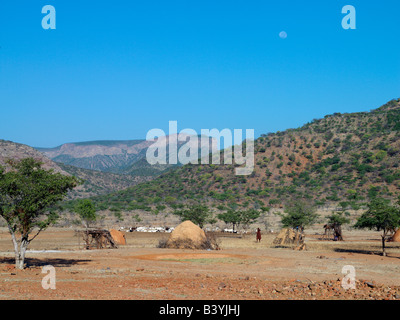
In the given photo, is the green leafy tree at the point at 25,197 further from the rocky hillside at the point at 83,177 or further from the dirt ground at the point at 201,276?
the rocky hillside at the point at 83,177

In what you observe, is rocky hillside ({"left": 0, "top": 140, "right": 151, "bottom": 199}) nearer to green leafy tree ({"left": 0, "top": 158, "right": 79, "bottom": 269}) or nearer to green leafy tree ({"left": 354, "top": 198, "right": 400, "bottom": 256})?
green leafy tree ({"left": 0, "top": 158, "right": 79, "bottom": 269})

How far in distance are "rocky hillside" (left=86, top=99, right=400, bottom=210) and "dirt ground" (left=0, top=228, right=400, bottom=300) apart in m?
42.9

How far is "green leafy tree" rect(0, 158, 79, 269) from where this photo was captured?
19.8 metres

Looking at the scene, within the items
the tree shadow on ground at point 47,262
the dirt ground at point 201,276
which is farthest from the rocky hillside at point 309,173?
the tree shadow on ground at point 47,262

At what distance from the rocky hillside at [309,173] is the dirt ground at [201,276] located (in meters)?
42.9

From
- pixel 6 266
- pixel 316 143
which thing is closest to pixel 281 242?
pixel 6 266

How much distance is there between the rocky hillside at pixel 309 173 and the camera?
7656 centimetres

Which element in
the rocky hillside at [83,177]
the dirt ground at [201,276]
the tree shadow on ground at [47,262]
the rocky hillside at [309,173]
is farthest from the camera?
the rocky hillside at [83,177]

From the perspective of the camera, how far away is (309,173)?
85.9 m

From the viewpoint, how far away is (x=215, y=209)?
73.2m

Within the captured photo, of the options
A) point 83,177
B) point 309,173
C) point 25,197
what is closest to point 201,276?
point 25,197

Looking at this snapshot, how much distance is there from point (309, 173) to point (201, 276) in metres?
70.2

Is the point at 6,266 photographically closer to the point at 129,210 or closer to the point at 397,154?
the point at 129,210
